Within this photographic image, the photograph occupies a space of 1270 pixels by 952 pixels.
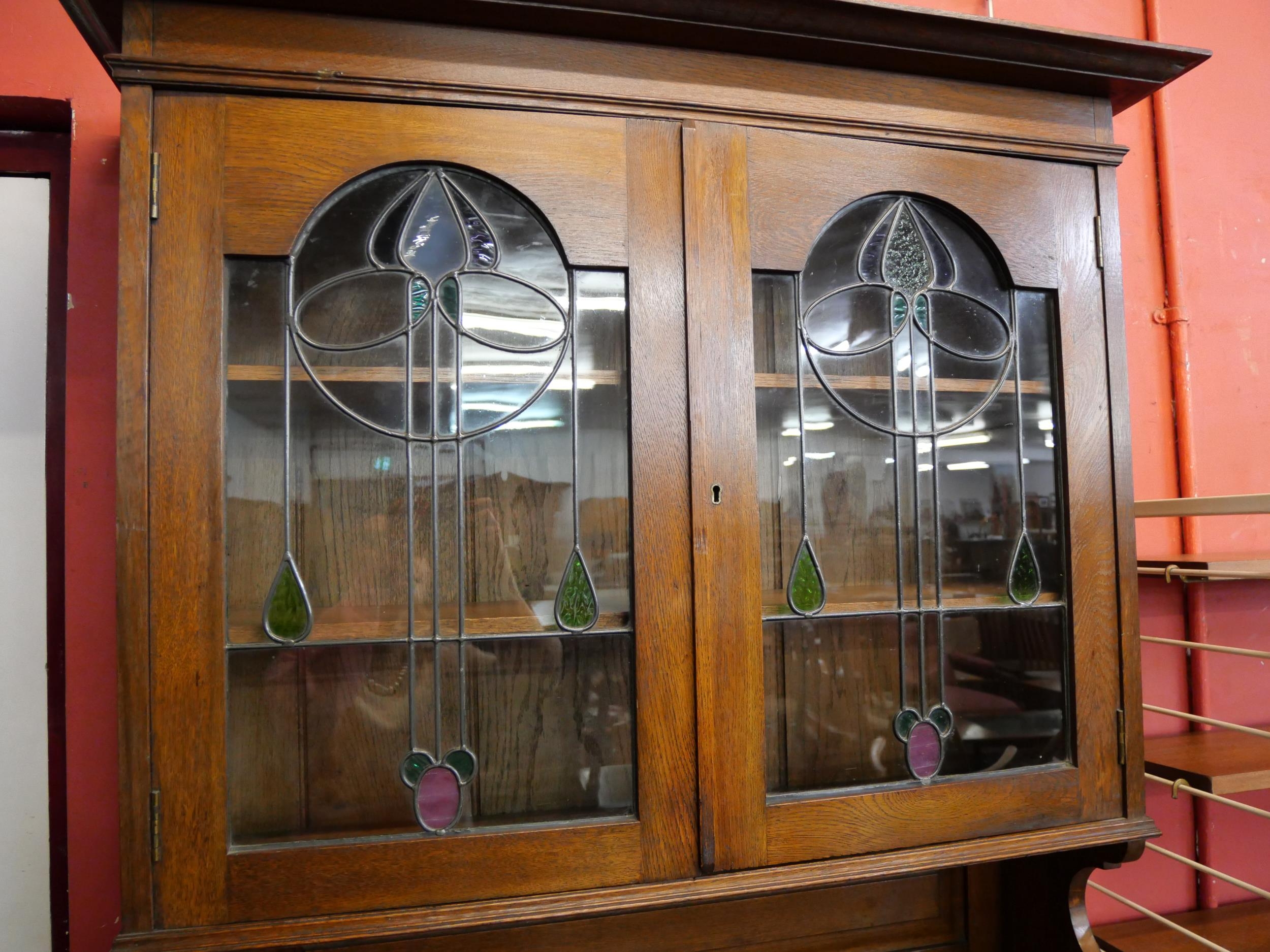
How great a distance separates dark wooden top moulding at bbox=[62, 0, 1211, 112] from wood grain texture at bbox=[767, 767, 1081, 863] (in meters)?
0.76

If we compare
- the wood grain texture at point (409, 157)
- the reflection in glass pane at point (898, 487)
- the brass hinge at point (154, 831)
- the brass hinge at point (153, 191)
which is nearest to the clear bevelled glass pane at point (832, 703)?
the reflection in glass pane at point (898, 487)

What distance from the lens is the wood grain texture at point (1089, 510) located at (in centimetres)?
86

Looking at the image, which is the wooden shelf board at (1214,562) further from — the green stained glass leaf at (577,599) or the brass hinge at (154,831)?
the brass hinge at (154,831)

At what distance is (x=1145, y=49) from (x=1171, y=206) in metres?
0.51

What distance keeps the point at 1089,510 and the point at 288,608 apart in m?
0.84

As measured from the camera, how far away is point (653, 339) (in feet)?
2.55

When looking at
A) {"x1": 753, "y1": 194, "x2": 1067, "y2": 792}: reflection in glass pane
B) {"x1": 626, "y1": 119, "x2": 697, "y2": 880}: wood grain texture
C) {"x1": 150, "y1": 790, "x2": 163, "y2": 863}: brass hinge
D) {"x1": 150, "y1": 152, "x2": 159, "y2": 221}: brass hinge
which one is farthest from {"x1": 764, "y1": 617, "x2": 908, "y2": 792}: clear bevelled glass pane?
{"x1": 150, "y1": 152, "x2": 159, "y2": 221}: brass hinge

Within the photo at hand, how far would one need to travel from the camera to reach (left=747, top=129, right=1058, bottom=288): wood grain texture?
2.66 ft

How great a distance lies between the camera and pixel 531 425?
77cm

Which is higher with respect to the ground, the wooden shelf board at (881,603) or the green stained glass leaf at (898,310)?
the green stained glass leaf at (898,310)

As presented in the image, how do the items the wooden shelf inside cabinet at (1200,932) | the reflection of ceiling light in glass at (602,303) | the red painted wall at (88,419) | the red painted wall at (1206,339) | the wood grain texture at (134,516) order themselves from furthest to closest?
the red painted wall at (1206,339), the wooden shelf inside cabinet at (1200,932), the red painted wall at (88,419), the reflection of ceiling light in glass at (602,303), the wood grain texture at (134,516)

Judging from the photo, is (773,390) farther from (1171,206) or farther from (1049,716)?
(1171,206)

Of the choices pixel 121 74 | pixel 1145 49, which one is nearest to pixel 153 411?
pixel 121 74

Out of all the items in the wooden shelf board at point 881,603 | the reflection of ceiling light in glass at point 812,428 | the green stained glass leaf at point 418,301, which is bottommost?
the wooden shelf board at point 881,603
